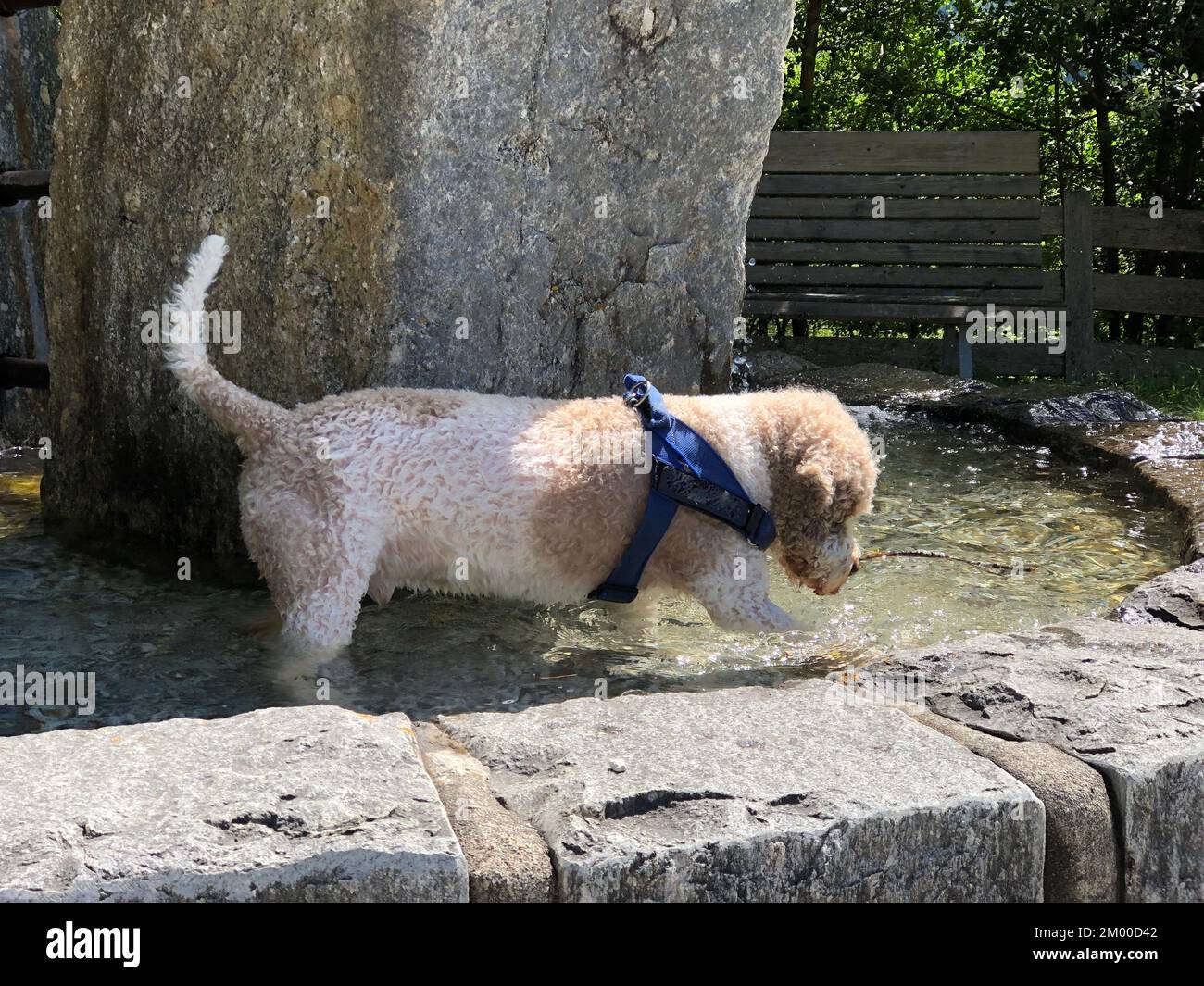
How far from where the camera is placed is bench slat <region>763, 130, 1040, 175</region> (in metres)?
8.98

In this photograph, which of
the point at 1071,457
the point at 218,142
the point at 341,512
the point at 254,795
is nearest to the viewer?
the point at 254,795

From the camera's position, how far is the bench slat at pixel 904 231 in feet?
29.8

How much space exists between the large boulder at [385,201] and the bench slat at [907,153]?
16.5 feet

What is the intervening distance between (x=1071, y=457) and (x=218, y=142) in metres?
3.56

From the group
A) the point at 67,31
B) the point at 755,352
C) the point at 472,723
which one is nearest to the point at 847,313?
the point at 755,352

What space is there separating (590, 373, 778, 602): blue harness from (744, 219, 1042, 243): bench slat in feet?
19.4

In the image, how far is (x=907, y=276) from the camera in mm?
9336

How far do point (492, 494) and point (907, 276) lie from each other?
21.8 ft

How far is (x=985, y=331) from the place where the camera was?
916cm

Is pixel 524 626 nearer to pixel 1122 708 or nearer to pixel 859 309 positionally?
pixel 1122 708

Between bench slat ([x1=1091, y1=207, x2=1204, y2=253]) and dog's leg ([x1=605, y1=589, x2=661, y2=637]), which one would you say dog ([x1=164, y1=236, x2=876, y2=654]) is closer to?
dog's leg ([x1=605, y1=589, x2=661, y2=637])

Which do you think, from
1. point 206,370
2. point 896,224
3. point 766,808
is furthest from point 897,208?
point 766,808

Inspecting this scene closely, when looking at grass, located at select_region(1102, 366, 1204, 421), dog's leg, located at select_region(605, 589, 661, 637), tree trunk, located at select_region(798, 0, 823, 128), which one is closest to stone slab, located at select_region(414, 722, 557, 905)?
dog's leg, located at select_region(605, 589, 661, 637)
